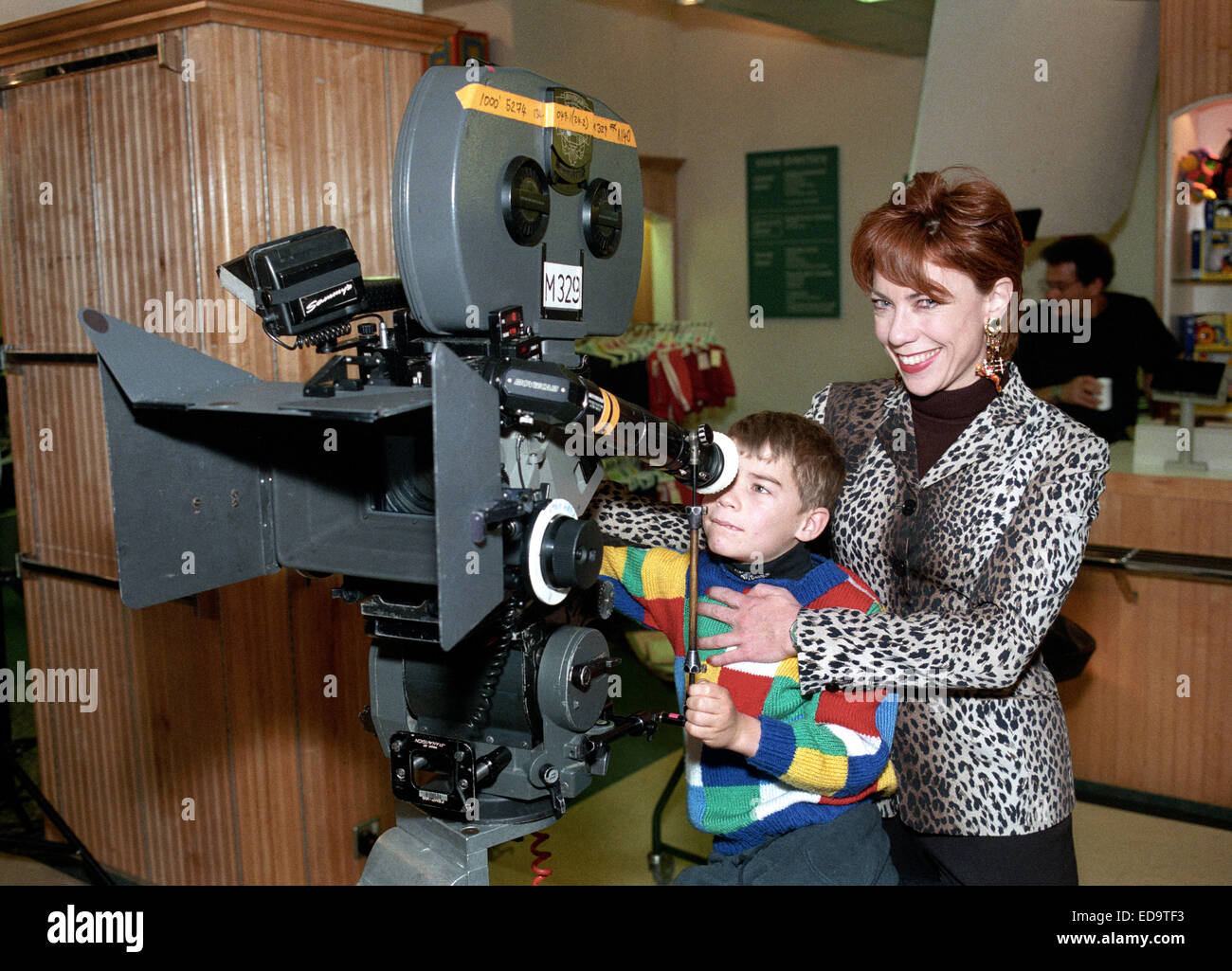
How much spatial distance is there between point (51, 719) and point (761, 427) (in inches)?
98.3

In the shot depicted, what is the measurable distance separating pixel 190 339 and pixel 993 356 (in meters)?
1.82

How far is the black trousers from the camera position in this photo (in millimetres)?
1616

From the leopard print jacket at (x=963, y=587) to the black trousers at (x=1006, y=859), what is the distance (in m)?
0.02

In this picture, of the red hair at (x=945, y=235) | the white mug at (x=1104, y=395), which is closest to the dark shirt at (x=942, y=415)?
the red hair at (x=945, y=235)

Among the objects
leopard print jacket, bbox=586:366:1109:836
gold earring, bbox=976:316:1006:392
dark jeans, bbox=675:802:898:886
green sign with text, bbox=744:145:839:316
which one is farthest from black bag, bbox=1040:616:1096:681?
green sign with text, bbox=744:145:839:316

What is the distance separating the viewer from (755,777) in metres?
1.56

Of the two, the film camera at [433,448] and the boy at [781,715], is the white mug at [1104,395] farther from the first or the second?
the film camera at [433,448]

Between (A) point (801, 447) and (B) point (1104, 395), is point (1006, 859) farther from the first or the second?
(B) point (1104, 395)

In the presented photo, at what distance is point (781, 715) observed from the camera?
1.55 metres

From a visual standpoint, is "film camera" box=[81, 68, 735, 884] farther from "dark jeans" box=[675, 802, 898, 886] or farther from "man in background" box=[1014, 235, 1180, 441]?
"man in background" box=[1014, 235, 1180, 441]

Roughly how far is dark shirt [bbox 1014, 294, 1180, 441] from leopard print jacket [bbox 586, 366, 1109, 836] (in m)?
2.83

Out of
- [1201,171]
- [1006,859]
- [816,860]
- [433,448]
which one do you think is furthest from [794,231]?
[433,448]
